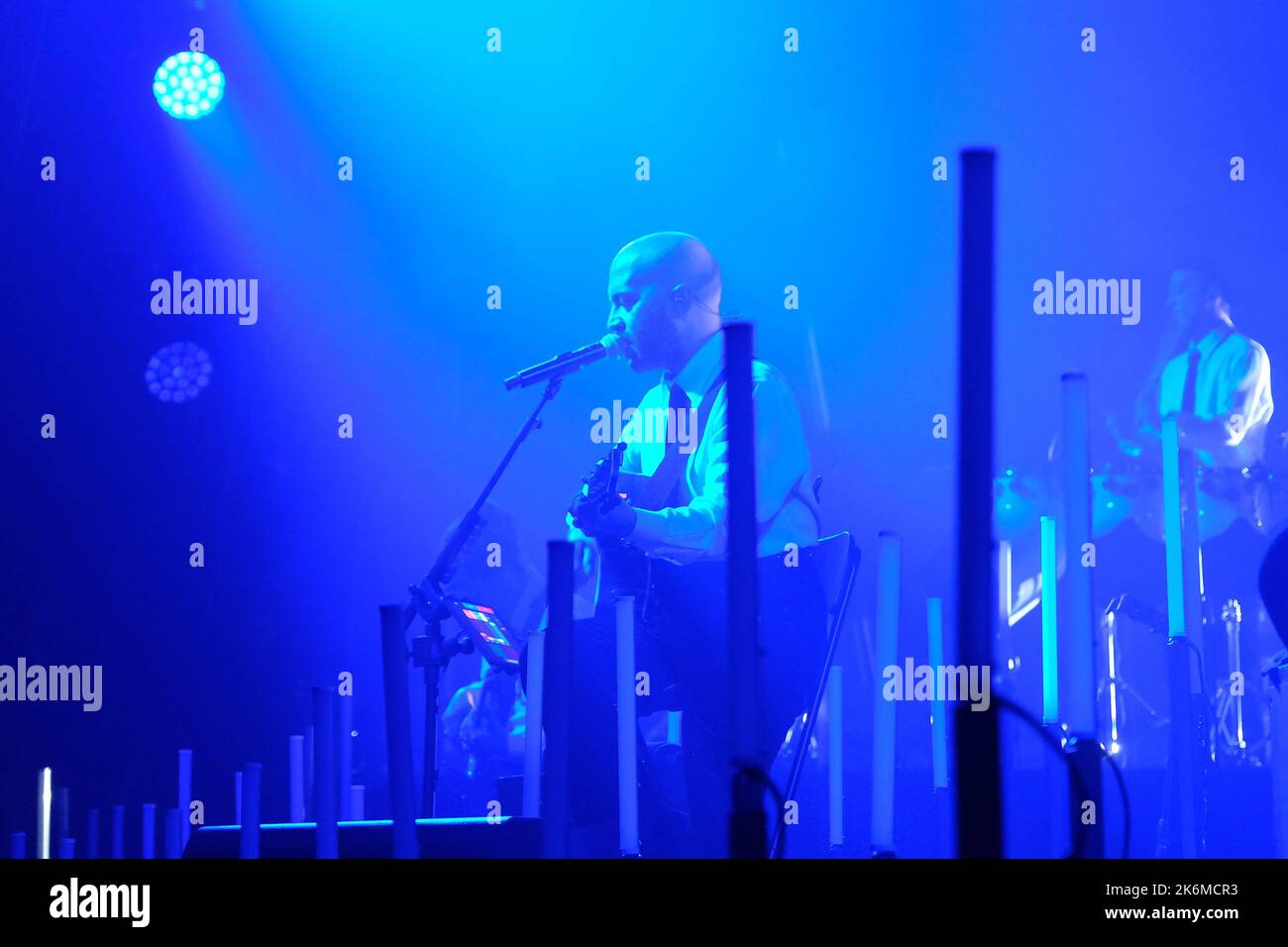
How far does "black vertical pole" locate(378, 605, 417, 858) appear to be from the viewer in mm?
2156

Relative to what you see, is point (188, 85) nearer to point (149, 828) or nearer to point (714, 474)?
point (714, 474)

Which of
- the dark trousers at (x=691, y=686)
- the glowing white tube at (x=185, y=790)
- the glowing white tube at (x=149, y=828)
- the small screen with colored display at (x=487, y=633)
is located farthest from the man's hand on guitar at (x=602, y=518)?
the glowing white tube at (x=149, y=828)

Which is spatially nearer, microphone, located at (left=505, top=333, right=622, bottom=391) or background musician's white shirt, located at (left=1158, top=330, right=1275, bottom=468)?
background musician's white shirt, located at (left=1158, top=330, right=1275, bottom=468)

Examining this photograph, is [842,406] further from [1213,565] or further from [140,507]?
[140,507]

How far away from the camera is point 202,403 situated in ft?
10.3

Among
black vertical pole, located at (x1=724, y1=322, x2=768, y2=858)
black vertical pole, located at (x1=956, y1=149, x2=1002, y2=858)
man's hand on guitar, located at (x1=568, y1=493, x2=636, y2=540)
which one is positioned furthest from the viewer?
man's hand on guitar, located at (x1=568, y1=493, x2=636, y2=540)

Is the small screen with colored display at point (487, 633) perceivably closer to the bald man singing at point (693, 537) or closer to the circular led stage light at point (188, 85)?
the bald man singing at point (693, 537)

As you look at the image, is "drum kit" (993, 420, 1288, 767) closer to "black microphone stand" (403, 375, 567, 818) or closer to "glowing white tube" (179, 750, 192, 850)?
"black microphone stand" (403, 375, 567, 818)

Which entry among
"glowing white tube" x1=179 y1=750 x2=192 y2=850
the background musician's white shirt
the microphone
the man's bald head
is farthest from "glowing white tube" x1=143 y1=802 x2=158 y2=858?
the background musician's white shirt

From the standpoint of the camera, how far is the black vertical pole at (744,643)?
194 cm

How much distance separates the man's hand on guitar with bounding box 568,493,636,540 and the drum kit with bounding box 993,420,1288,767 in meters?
0.82

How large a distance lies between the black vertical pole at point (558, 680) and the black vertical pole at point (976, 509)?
64 cm
